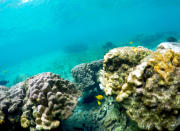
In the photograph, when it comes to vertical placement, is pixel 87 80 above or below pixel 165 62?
above

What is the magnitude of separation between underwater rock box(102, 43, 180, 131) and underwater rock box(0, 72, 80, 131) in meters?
1.92

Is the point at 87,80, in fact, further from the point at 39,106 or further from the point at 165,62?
the point at 165,62

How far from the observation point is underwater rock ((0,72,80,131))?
125 inches

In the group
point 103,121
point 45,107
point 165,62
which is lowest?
point 103,121

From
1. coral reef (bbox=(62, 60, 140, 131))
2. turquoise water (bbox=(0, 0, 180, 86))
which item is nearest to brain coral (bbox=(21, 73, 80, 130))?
coral reef (bbox=(62, 60, 140, 131))

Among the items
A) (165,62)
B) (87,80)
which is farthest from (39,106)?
(87,80)

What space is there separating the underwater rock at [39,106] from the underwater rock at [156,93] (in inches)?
75.5

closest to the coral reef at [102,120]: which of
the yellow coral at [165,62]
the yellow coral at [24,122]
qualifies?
the yellow coral at [24,122]

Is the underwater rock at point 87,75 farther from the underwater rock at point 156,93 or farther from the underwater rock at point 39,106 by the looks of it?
the underwater rock at point 156,93

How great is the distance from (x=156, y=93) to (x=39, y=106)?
3.04 m

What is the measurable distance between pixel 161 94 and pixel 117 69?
1.73 m

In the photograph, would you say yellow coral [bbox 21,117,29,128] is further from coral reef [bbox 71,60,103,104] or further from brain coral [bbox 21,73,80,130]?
coral reef [bbox 71,60,103,104]

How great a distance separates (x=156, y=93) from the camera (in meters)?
2.12

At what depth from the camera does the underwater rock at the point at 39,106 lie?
319cm
